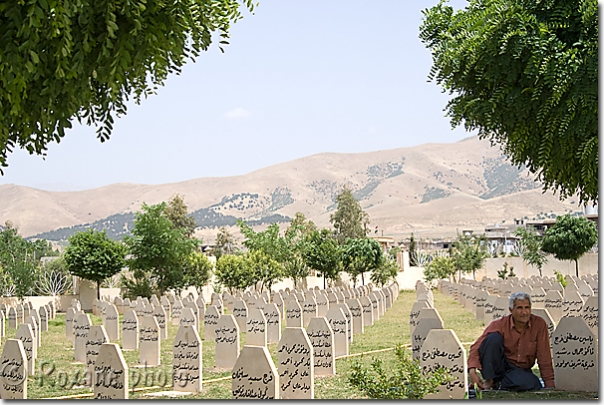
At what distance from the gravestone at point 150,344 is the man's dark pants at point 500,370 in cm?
569

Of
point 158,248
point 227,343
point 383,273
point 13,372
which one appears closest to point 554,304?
point 227,343

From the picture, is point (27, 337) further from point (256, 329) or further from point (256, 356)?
point (256, 356)

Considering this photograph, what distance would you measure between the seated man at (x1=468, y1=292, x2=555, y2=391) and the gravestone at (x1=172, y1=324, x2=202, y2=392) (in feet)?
9.84

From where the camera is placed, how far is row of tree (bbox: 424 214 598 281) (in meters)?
36.4

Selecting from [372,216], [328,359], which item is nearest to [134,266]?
[328,359]

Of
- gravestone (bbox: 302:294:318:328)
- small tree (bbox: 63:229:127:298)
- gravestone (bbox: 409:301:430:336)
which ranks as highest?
small tree (bbox: 63:229:127:298)

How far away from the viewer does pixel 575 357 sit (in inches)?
236

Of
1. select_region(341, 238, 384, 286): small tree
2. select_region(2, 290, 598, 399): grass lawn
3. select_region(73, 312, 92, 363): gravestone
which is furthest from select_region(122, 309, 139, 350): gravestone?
select_region(341, 238, 384, 286): small tree

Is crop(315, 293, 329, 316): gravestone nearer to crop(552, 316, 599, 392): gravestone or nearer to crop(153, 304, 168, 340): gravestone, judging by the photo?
crop(153, 304, 168, 340): gravestone

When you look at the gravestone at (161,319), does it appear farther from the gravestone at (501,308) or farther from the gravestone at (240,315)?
the gravestone at (501,308)

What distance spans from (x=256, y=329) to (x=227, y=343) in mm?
2135

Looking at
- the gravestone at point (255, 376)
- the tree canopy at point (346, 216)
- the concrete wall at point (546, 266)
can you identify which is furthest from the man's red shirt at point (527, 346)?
the tree canopy at point (346, 216)

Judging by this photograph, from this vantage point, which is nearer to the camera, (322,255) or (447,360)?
(447,360)

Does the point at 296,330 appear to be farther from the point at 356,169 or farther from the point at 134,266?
the point at 356,169
